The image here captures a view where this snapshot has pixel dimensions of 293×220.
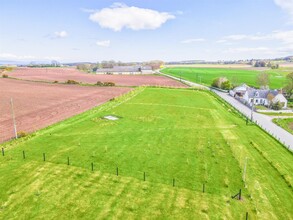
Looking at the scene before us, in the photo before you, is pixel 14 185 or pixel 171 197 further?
pixel 14 185

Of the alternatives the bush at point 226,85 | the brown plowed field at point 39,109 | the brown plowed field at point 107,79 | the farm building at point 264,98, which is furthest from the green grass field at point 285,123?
the brown plowed field at point 107,79

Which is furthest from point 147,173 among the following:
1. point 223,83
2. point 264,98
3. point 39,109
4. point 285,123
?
point 223,83

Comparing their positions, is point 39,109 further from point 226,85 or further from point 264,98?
point 226,85

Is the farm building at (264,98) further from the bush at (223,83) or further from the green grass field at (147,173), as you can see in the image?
the green grass field at (147,173)

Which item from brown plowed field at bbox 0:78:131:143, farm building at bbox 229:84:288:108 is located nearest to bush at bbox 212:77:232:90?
farm building at bbox 229:84:288:108

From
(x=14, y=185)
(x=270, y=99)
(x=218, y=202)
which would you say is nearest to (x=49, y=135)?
(x=14, y=185)

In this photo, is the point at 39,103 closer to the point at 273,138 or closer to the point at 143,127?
the point at 143,127
